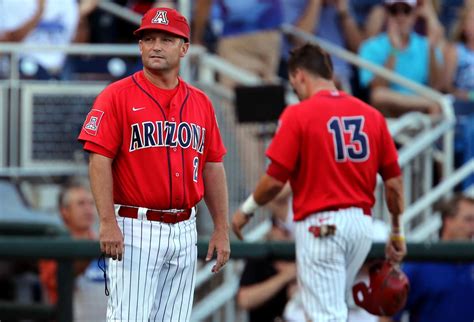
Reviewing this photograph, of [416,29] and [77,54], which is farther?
[416,29]

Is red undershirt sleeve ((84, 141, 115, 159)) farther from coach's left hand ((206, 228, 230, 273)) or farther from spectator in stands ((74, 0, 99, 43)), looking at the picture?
spectator in stands ((74, 0, 99, 43))

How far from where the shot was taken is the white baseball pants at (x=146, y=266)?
5480 mm

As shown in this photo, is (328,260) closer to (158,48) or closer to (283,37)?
(158,48)

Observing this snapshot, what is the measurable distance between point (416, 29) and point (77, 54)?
3.57 meters

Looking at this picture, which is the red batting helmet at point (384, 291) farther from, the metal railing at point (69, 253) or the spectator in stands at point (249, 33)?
the spectator in stands at point (249, 33)

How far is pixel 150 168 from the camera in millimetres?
5480

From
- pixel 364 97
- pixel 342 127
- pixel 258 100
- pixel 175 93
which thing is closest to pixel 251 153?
pixel 258 100

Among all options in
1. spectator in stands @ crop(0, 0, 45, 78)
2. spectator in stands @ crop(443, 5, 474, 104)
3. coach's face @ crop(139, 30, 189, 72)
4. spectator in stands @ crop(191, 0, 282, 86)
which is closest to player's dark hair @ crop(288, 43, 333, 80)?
coach's face @ crop(139, 30, 189, 72)

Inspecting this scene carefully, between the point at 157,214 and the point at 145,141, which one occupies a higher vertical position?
the point at 145,141

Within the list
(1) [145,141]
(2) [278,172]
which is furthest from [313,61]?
(1) [145,141]

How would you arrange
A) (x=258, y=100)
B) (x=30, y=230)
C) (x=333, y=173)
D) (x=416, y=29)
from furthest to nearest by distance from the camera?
(x=416, y=29)
(x=258, y=100)
(x=30, y=230)
(x=333, y=173)

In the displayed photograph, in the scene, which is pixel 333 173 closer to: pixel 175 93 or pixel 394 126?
pixel 175 93

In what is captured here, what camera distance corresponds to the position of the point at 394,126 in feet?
32.6

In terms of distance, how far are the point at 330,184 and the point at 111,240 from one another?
2.02 m
